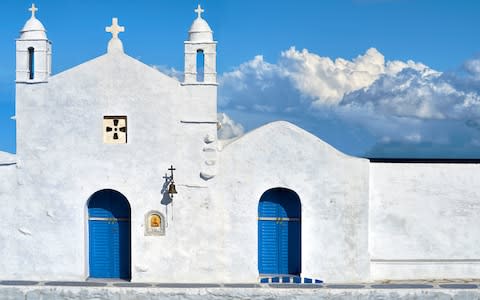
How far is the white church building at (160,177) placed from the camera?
54.3 ft

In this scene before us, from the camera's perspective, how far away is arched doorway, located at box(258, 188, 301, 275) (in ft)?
56.0

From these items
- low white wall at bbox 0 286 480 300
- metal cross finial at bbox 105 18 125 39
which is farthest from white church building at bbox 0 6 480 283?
low white wall at bbox 0 286 480 300

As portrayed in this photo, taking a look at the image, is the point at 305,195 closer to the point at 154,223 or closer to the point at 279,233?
the point at 279,233

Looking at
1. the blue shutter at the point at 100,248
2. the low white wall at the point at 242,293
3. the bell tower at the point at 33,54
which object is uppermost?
the bell tower at the point at 33,54

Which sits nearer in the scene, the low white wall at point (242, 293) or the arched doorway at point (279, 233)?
the low white wall at point (242, 293)

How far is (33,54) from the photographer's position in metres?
16.9

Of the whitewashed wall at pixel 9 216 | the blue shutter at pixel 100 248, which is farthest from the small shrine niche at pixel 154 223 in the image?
the whitewashed wall at pixel 9 216

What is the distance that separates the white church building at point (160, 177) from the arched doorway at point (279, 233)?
0.70 ft

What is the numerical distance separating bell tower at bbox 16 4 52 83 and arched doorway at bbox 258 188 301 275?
6.24m

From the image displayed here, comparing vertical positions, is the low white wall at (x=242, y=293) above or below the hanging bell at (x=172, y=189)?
below

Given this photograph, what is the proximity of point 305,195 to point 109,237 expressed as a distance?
5017mm

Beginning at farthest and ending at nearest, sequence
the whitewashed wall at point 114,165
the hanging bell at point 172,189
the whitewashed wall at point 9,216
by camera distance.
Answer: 1. the whitewashed wall at point 9,216
2. the whitewashed wall at point 114,165
3. the hanging bell at point 172,189

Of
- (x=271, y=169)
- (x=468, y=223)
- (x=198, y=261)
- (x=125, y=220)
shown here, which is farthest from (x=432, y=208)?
(x=125, y=220)

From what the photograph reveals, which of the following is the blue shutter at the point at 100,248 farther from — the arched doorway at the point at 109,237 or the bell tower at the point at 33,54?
the bell tower at the point at 33,54
